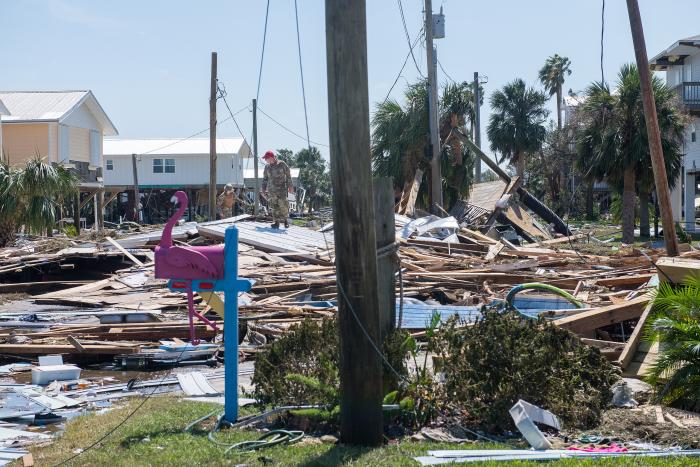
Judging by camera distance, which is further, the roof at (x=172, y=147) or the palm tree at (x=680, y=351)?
the roof at (x=172, y=147)

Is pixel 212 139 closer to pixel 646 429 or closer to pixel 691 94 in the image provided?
pixel 691 94

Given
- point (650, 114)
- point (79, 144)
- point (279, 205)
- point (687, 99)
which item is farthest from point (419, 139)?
point (79, 144)

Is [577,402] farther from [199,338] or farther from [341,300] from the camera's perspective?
[199,338]

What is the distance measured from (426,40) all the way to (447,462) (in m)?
23.2

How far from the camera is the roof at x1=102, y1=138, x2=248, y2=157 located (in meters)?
64.8

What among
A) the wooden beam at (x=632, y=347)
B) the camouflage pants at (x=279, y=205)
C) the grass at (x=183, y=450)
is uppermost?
the camouflage pants at (x=279, y=205)

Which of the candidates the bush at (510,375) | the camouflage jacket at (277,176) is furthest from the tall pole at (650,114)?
the camouflage jacket at (277,176)

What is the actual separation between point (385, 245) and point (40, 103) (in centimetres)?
4121

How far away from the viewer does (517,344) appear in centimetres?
718

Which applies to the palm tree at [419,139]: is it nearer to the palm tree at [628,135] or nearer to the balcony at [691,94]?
the palm tree at [628,135]

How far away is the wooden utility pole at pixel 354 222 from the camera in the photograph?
6.14 m

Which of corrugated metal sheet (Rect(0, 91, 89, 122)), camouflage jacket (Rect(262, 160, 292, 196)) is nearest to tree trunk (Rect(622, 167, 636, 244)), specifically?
camouflage jacket (Rect(262, 160, 292, 196))

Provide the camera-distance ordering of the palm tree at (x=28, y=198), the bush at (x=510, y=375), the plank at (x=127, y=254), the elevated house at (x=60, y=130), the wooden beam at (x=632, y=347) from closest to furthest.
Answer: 1. the bush at (x=510, y=375)
2. the wooden beam at (x=632, y=347)
3. the plank at (x=127, y=254)
4. the palm tree at (x=28, y=198)
5. the elevated house at (x=60, y=130)

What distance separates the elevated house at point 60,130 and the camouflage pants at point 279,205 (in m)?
20.8
